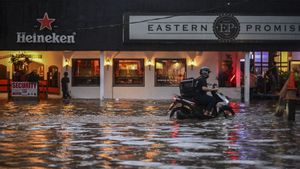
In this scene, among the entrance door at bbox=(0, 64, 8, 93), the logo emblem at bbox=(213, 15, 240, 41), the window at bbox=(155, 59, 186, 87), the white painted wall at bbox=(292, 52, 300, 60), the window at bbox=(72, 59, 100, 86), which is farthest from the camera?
the white painted wall at bbox=(292, 52, 300, 60)

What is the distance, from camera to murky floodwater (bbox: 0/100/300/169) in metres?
10.2

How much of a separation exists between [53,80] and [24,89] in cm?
460

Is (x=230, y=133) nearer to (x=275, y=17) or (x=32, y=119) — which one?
(x=32, y=119)

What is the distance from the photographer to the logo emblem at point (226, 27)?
105 feet

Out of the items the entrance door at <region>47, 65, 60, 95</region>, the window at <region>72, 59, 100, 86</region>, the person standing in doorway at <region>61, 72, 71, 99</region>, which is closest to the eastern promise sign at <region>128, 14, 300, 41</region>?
the window at <region>72, 59, 100, 86</region>

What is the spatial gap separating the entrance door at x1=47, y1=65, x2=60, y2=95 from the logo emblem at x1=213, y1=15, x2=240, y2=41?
10312mm

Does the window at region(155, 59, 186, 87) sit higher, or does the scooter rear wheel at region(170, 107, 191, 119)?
the window at region(155, 59, 186, 87)

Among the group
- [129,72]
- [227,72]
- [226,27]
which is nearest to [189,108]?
[226,27]

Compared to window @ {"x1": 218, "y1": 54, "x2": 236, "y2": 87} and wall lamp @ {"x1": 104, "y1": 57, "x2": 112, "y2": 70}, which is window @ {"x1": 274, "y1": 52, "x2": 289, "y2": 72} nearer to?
window @ {"x1": 218, "y1": 54, "x2": 236, "y2": 87}

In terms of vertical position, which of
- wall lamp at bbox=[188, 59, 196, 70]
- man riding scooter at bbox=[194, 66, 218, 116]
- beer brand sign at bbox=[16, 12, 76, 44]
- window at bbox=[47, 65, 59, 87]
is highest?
beer brand sign at bbox=[16, 12, 76, 44]

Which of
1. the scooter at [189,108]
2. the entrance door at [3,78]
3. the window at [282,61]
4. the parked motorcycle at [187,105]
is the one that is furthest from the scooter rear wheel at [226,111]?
the entrance door at [3,78]

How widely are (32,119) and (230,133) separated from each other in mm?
7334

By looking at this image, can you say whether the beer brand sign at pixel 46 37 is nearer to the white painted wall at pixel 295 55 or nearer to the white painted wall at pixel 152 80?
the white painted wall at pixel 152 80

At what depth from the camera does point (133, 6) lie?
32219 millimetres
